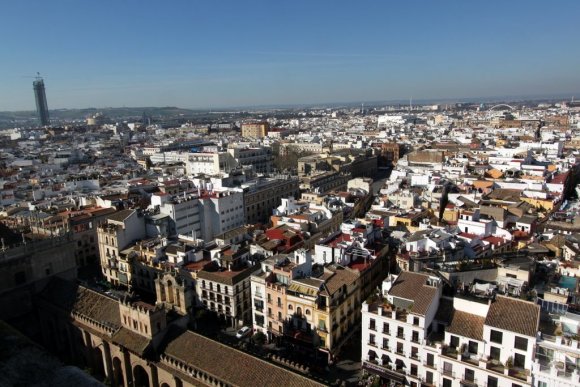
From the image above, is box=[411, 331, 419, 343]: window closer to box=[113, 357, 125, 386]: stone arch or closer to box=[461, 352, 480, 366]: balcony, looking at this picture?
box=[461, 352, 480, 366]: balcony

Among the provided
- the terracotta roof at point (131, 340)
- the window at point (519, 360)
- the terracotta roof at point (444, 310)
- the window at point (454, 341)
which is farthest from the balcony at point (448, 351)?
the terracotta roof at point (131, 340)

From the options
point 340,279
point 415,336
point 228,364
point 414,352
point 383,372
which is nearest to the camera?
point 228,364

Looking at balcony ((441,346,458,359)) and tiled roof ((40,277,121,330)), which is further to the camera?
tiled roof ((40,277,121,330))

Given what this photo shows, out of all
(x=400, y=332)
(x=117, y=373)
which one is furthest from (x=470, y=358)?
(x=117, y=373)

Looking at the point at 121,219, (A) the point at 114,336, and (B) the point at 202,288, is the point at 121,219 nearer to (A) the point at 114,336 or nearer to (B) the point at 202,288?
(B) the point at 202,288

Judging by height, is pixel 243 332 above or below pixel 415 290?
below

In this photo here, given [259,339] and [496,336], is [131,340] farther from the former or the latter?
[496,336]

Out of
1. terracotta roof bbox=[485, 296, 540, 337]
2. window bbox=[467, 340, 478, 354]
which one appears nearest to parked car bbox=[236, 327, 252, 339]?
window bbox=[467, 340, 478, 354]
